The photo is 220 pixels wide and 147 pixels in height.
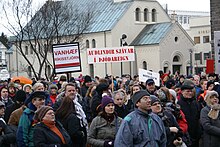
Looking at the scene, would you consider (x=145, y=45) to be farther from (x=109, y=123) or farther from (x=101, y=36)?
(x=109, y=123)

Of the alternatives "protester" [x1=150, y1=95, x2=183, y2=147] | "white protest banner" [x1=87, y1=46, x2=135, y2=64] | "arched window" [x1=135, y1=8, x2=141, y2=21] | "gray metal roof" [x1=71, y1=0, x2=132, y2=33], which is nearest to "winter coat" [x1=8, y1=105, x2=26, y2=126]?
"protester" [x1=150, y1=95, x2=183, y2=147]

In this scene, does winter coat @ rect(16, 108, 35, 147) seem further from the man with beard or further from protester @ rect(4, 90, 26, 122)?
protester @ rect(4, 90, 26, 122)

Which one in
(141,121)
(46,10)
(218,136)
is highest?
(46,10)

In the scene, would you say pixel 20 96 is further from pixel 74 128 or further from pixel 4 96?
pixel 4 96

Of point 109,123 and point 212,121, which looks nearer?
point 109,123

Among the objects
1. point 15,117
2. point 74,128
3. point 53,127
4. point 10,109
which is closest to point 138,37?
point 10,109

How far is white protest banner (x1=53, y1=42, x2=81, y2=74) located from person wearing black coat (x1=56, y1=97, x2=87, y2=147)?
495cm

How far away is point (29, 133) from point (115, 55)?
26.9 ft

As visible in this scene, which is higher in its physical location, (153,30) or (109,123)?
(153,30)

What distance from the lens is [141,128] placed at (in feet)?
24.8

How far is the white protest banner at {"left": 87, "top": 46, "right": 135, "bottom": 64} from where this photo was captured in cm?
1664

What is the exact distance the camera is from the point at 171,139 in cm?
895

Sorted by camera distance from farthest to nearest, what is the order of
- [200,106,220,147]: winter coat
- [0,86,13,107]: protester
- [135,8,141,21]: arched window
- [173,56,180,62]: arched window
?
[135,8,141,21]: arched window, [173,56,180,62]: arched window, [0,86,13,107]: protester, [200,106,220,147]: winter coat

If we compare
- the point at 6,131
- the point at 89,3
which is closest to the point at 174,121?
the point at 6,131
